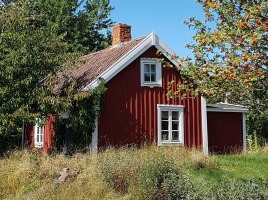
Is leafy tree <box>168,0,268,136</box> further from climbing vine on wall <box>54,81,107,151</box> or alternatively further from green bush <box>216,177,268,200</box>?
climbing vine on wall <box>54,81,107,151</box>

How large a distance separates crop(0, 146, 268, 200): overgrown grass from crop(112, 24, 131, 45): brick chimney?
34.2ft

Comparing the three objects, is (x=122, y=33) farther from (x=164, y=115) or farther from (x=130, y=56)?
(x=164, y=115)

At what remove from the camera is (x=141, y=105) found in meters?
19.0

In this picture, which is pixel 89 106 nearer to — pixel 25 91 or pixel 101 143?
pixel 101 143

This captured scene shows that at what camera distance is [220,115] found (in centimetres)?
2244

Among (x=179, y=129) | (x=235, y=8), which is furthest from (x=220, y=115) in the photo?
(x=235, y=8)

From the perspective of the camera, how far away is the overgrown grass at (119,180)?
8.57 m

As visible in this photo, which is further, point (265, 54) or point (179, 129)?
point (179, 129)

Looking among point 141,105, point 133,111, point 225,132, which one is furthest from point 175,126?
point 225,132

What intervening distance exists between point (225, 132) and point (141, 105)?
590 centimetres

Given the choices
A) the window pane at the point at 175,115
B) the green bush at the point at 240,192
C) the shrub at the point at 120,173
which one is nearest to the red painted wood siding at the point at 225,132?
the window pane at the point at 175,115

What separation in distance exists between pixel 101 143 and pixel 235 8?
9.70m

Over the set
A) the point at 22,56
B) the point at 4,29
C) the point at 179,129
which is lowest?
the point at 179,129

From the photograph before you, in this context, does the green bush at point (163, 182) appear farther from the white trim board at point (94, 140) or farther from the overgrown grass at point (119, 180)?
the white trim board at point (94, 140)
